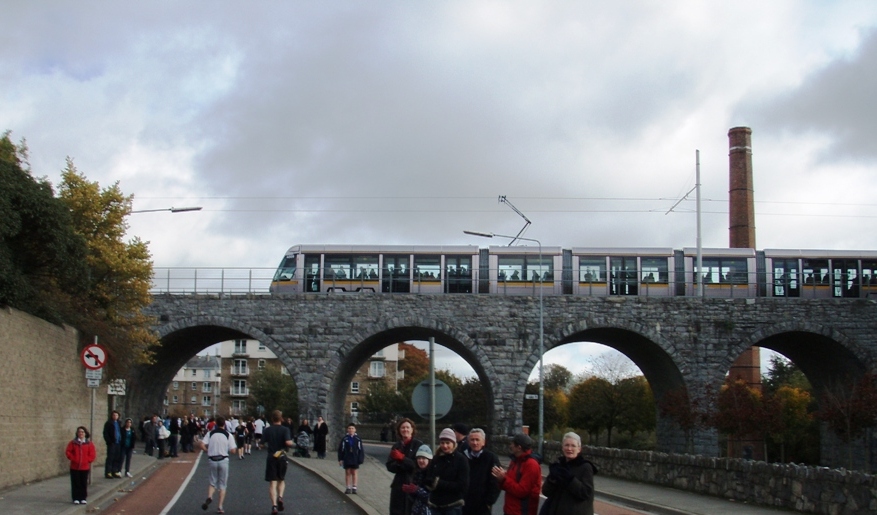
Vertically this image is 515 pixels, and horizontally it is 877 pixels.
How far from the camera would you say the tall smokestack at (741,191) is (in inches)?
1853

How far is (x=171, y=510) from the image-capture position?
15.8 metres

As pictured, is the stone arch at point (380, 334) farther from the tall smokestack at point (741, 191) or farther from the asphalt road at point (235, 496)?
the tall smokestack at point (741, 191)

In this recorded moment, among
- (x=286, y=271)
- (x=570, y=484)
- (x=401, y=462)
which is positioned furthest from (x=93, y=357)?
(x=286, y=271)

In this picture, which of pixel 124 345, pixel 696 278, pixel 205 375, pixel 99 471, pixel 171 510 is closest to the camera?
pixel 171 510

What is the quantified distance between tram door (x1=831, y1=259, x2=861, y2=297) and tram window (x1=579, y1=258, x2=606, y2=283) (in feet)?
28.8

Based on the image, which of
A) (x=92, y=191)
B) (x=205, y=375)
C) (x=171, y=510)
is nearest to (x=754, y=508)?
(x=171, y=510)

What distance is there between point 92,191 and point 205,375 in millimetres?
86301

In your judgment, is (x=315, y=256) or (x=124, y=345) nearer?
(x=124, y=345)

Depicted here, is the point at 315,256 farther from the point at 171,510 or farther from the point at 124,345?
the point at 171,510

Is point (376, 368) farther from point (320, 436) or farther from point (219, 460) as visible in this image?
point (219, 460)

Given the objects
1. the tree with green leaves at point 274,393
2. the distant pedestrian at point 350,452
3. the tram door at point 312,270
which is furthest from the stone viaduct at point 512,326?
the tree with green leaves at point 274,393

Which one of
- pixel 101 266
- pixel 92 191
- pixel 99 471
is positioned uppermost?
pixel 92 191

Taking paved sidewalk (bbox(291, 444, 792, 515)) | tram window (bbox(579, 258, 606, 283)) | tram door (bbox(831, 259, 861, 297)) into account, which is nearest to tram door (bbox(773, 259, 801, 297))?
tram door (bbox(831, 259, 861, 297))

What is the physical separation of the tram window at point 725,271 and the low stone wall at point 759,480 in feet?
44.8
